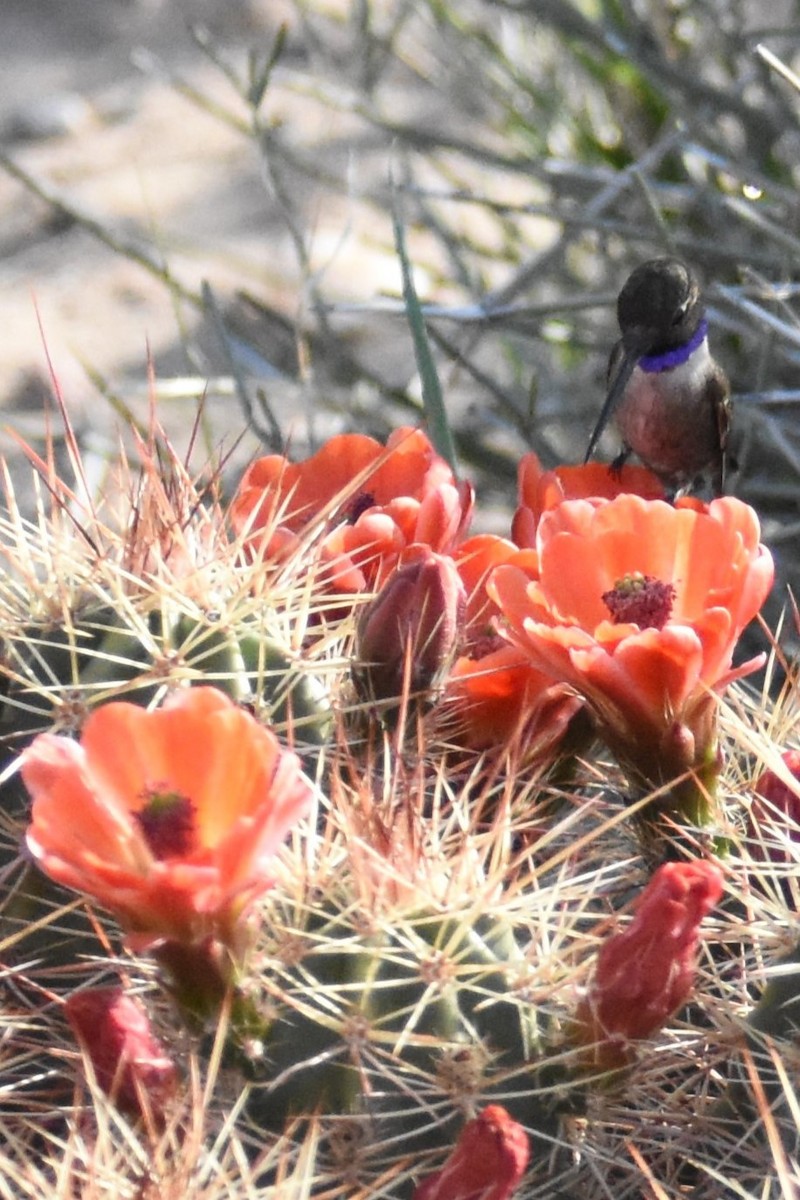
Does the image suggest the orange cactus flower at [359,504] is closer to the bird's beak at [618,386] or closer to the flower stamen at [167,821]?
the flower stamen at [167,821]

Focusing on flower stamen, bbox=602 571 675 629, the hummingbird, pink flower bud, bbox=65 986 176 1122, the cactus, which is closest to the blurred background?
the hummingbird

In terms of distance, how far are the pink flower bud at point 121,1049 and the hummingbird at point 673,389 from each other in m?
1.15

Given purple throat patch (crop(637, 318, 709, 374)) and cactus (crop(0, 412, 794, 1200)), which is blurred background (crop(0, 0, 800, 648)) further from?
cactus (crop(0, 412, 794, 1200))

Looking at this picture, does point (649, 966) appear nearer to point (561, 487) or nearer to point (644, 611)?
point (644, 611)

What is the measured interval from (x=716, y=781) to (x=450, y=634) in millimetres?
188

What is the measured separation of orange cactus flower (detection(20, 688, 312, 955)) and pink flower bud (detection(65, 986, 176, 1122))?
7cm

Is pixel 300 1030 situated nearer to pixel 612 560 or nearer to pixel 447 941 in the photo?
pixel 447 941

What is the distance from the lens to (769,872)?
889 mm

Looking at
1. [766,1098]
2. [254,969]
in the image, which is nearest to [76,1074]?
[254,969]

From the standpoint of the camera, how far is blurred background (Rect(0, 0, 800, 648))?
2014mm

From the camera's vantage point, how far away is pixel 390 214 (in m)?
2.65

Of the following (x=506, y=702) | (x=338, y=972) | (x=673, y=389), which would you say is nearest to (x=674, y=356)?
(x=673, y=389)

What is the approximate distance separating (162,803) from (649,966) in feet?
0.83

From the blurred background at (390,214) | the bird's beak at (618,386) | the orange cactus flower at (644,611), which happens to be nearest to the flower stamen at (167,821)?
the orange cactus flower at (644,611)
